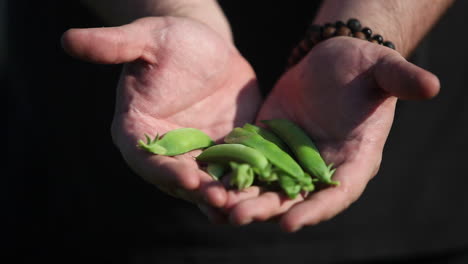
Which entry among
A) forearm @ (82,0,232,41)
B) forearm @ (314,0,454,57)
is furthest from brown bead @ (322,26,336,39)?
forearm @ (82,0,232,41)

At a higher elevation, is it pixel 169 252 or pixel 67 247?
pixel 169 252

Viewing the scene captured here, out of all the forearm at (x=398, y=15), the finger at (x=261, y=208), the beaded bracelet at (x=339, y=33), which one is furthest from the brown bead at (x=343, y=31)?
the finger at (x=261, y=208)

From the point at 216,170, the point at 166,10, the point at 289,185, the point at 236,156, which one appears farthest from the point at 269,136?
the point at 166,10

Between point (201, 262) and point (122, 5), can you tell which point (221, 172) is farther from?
point (122, 5)

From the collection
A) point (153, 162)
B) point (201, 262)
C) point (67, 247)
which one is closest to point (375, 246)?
point (201, 262)

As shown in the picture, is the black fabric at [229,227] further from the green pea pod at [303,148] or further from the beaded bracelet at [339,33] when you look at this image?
the green pea pod at [303,148]

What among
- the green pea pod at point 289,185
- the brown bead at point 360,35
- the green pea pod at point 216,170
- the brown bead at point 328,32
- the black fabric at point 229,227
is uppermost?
the brown bead at point 360,35
